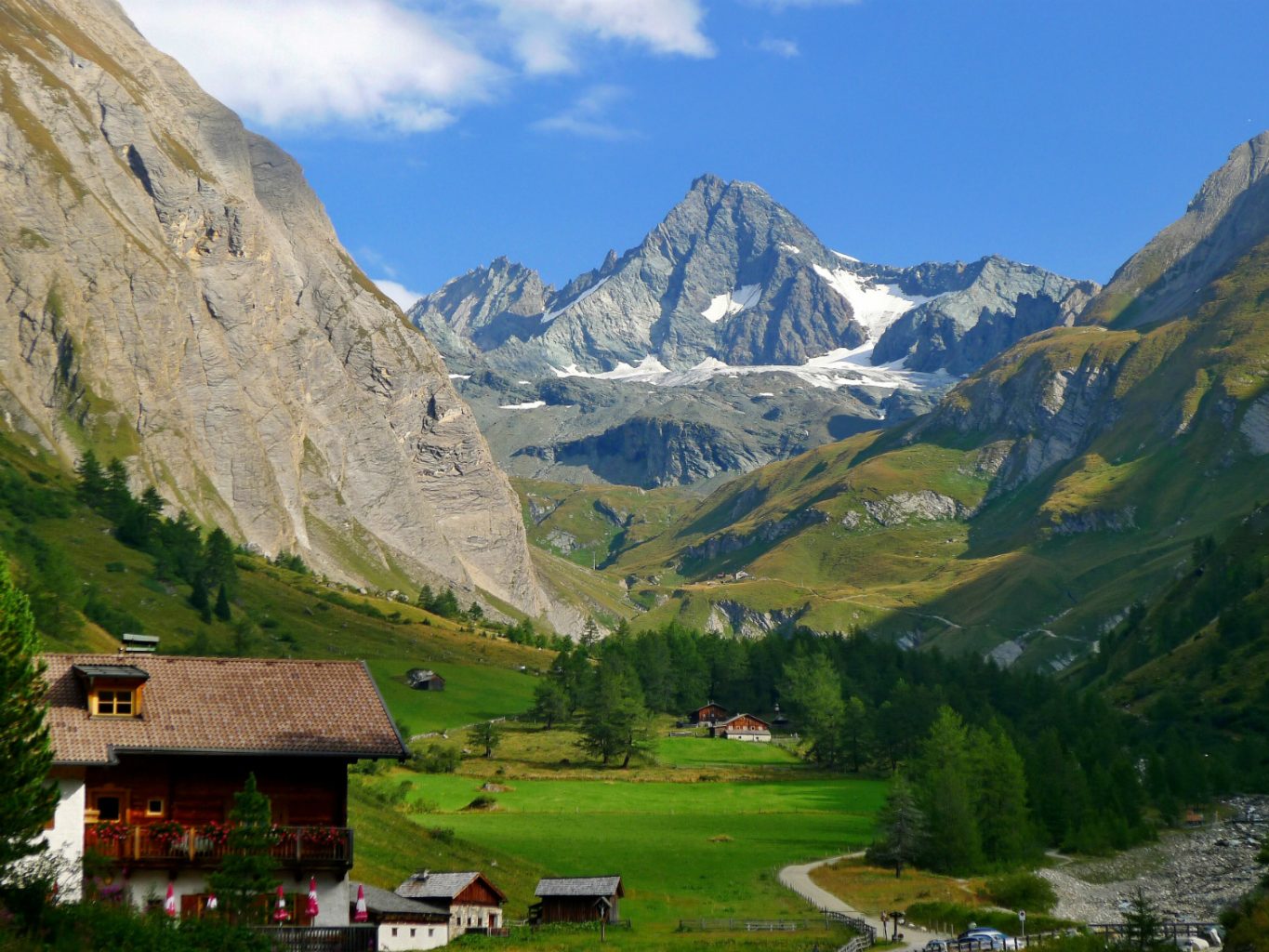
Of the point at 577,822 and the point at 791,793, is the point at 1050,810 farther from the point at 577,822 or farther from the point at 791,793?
the point at 577,822

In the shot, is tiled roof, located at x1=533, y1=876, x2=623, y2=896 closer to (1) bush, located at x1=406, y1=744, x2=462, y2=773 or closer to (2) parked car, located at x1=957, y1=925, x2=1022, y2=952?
(2) parked car, located at x1=957, y1=925, x2=1022, y2=952

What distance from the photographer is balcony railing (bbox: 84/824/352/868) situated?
42750 millimetres

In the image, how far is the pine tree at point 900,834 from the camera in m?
106

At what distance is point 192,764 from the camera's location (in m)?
44.5

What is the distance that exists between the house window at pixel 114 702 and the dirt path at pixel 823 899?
141 feet

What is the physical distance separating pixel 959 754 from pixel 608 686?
58.9 m

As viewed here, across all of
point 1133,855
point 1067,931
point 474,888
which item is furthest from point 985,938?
point 1133,855

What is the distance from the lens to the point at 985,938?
7162 cm

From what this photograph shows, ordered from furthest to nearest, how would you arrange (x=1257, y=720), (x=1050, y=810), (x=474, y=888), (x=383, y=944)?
(x=1257, y=720) < (x=1050, y=810) < (x=474, y=888) < (x=383, y=944)

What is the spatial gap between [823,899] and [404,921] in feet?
121

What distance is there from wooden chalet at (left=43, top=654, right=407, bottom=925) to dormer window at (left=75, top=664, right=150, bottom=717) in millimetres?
41

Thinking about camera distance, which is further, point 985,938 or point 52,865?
point 985,938

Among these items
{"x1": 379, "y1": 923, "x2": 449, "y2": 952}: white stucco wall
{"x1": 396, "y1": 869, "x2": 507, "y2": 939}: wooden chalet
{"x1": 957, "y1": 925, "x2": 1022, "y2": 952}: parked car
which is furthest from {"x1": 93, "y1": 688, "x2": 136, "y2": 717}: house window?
{"x1": 957, "y1": 925, "x2": 1022, "y2": 952}: parked car

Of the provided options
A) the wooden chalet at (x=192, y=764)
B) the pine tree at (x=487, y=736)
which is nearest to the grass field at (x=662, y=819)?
the pine tree at (x=487, y=736)
